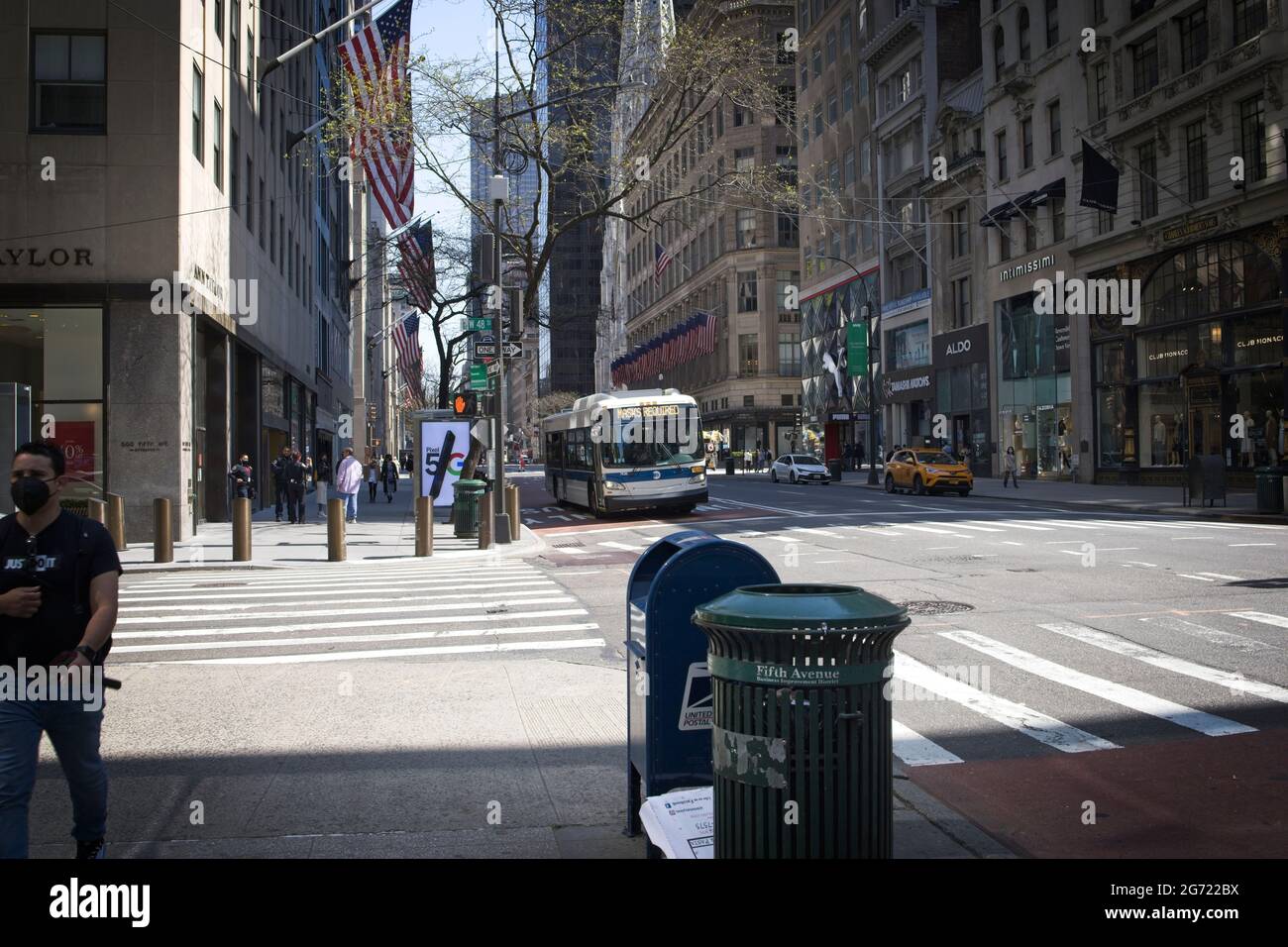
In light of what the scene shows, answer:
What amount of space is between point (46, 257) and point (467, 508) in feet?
32.6

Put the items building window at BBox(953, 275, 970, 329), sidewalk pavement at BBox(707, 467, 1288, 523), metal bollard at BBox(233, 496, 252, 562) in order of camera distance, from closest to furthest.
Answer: metal bollard at BBox(233, 496, 252, 562)
sidewalk pavement at BBox(707, 467, 1288, 523)
building window at BBox(953, 275, 970, 329)

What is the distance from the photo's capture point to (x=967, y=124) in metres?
54.3

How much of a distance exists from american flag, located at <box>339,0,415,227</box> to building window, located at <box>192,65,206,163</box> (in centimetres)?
339

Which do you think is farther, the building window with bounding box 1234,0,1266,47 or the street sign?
the street sign

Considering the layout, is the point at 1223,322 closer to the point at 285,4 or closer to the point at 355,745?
the point at 285,4

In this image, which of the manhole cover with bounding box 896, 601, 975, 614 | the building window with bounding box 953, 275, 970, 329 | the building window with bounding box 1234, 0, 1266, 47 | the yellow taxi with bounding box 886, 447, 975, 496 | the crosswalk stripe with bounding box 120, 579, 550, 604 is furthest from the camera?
the building window with bounding box 953, 275, 970, 329

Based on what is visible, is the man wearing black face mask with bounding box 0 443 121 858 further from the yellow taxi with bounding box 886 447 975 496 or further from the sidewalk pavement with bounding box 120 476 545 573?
the yellow taxi with bounding box 886 447 975 496

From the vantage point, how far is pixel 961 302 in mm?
56094

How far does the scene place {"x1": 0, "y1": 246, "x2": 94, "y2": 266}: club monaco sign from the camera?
23250 millimetres

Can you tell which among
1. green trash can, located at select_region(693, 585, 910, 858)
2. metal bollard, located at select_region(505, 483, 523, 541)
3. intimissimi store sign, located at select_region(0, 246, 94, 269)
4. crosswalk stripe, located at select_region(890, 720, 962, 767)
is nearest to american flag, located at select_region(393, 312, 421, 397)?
intimissimi store sign, located at select_region(0, 246, 94, 269)

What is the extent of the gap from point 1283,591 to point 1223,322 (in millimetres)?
25655

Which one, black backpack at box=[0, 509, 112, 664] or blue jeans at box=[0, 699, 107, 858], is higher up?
black backpack at box=[0, 509, 112, 664]

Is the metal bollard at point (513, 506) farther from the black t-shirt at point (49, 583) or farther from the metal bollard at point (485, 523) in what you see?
the black t-shirt at point (49, 583)

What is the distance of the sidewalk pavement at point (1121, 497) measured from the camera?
86.5 feet
